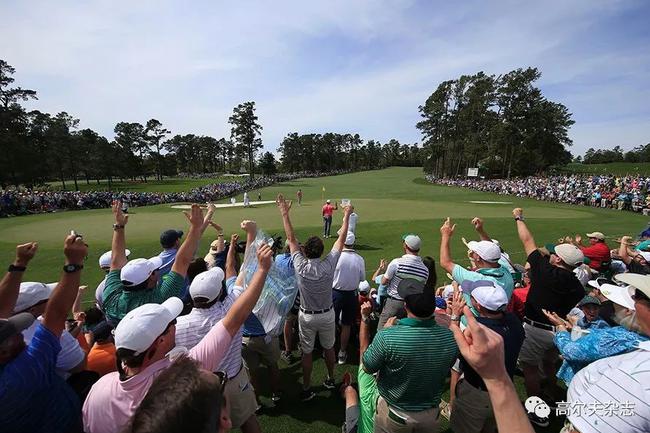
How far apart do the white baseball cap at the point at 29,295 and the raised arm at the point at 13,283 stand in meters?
0.08

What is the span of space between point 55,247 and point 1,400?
48.9 ft

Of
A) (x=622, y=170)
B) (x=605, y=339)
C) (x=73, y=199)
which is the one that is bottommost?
(x=73, y=199)

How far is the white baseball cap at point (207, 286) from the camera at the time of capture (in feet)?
10.8

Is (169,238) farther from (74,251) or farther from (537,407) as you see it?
(537,407)

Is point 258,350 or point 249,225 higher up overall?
point 249,225

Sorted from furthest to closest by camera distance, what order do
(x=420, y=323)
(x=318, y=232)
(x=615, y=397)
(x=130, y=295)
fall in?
(x=318, y=232) < (x=130, y=295) < (x=420, y=323) < (x=615, y=397)

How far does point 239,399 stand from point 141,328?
1708mm

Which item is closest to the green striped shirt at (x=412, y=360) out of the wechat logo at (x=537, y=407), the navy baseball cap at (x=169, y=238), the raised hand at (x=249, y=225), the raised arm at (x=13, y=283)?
the wechat logo at (x=537, y=407)

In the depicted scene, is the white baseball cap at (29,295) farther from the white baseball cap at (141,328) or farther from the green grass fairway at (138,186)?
the green grass fairway at (138,186)

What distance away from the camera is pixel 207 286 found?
10.8 ft

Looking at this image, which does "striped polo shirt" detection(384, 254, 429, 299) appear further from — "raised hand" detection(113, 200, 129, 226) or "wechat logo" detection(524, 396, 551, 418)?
"raised hand" detection(113, 200, 129, 226)

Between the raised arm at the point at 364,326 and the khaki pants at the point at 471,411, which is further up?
the raised arm at the point at 364,326

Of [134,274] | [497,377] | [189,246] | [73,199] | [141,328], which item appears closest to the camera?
[497,377]

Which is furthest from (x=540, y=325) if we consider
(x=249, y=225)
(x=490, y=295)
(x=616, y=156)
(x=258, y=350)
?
(x=616, y=156)
